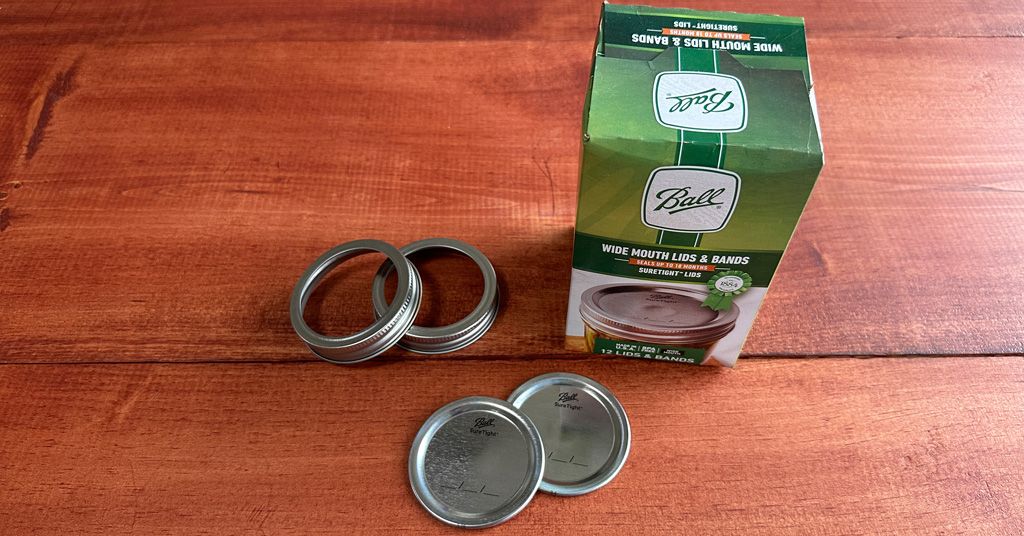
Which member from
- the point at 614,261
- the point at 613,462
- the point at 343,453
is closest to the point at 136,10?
the point at 343,453

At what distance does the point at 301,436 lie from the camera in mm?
917

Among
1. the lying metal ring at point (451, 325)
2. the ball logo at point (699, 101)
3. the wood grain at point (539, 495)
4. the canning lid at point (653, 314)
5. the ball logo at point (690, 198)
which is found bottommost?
the wood grain at point (539, 495)

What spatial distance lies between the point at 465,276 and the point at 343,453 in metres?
0.31

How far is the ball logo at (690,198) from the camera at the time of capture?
0.70 metres

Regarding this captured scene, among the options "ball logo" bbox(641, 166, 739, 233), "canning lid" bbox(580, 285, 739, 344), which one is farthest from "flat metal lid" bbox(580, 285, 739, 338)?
"ball logo" bbox(641, 166, 739, 233)

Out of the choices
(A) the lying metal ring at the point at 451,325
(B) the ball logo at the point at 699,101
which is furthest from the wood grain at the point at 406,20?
(B) the ball logo at the point at 699,101

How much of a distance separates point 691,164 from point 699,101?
8 centimetres

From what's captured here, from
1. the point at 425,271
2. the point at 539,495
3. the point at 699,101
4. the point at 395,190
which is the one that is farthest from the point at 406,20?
the point at 539,495

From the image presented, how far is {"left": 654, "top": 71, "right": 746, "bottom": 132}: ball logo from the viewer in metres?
0.70

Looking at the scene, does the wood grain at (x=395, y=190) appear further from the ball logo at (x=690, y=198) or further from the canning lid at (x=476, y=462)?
the ball logo at (x=690, y=198)

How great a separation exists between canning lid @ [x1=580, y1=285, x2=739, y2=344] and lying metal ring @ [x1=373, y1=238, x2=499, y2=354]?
15 centimetres

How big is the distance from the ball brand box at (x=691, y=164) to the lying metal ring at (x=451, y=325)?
5.9 inches

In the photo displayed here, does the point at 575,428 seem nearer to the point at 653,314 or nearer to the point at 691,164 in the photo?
the point at 653,314

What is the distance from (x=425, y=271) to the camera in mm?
1062
